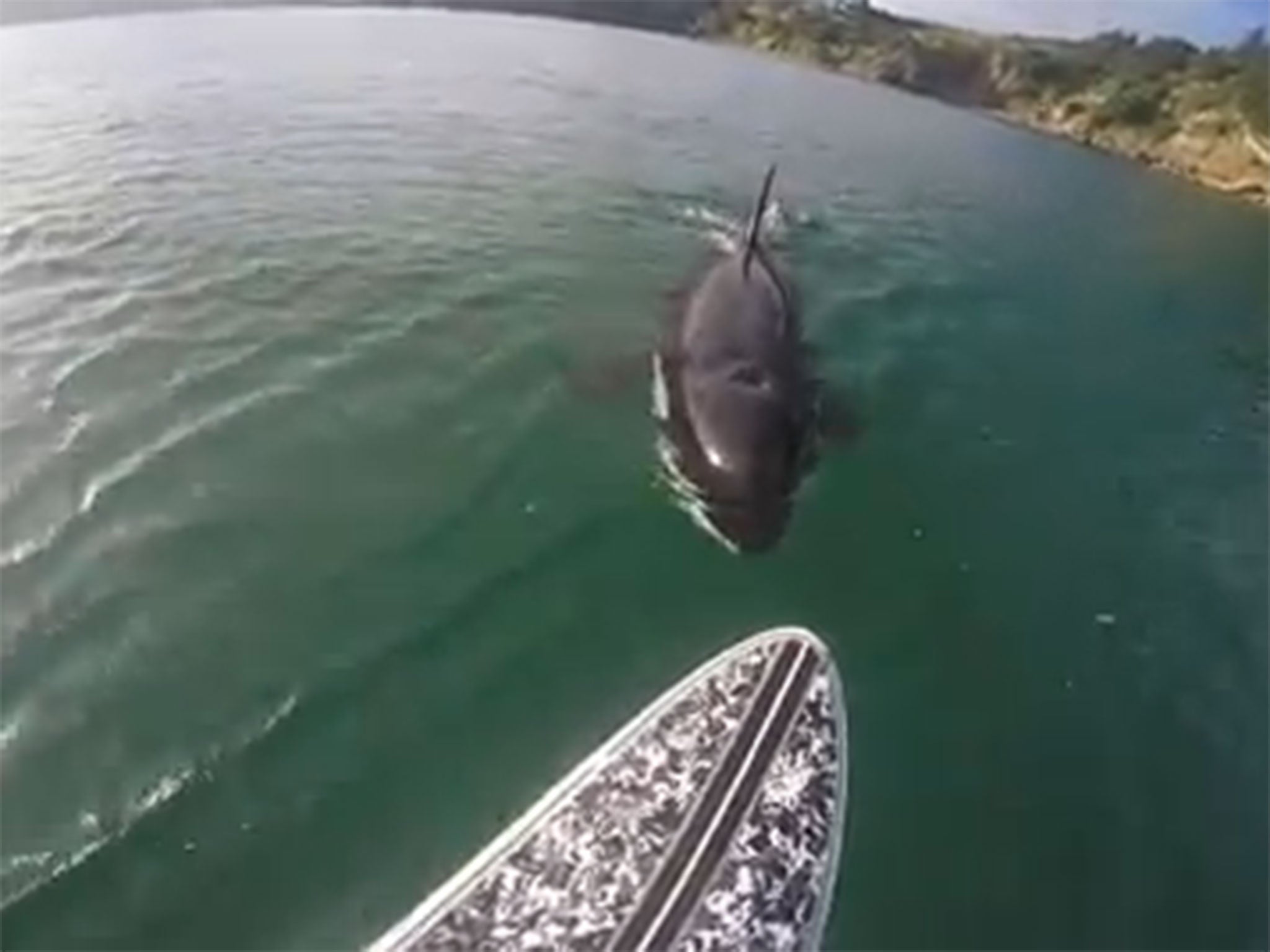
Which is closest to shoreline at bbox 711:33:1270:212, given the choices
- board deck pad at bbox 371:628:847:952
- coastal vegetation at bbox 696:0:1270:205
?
coastal vegetation at bbox 696:0:1270:205

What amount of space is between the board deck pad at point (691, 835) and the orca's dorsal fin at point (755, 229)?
1230 millimetres

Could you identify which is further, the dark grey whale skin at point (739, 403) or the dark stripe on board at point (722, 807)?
the dark grey whale skin at point (739, 403)

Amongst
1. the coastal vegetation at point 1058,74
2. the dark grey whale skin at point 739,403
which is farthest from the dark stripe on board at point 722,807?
the coastal vegetation at point 1058,74

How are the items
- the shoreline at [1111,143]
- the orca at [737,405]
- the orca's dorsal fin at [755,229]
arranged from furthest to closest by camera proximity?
the shoreline at [1111,143] < the orca's dorsal fin at [755,229] < the orca at [737,405]

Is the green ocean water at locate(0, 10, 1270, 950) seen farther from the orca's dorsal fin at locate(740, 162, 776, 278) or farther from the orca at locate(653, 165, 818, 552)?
the orca's dorsal fin at locate(740, 162, 776, 278)

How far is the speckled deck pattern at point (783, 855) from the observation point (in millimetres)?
2904

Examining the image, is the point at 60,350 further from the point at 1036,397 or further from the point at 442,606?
the point at 1036,397

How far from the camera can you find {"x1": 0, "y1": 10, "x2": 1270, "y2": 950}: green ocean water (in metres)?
2.96

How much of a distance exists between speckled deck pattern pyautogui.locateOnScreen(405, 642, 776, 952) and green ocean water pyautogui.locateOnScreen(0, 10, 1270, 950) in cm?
9

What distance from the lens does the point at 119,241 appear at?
424cm

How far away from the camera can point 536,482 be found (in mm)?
3680

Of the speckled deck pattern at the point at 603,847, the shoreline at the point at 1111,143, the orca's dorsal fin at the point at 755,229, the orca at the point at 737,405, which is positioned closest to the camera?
the speckled deck pattern at the point at 603,847

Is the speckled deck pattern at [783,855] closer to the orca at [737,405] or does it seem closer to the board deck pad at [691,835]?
the board deck pad at [691,835]

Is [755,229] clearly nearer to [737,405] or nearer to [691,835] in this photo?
[737,405]
